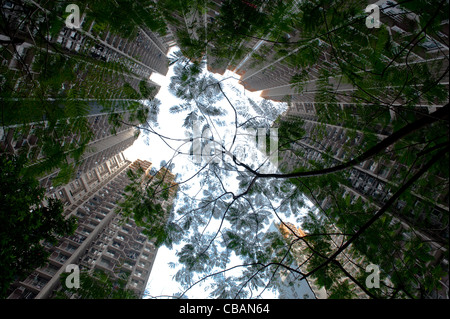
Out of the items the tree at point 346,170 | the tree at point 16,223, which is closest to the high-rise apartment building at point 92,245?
the tree at point 16,223

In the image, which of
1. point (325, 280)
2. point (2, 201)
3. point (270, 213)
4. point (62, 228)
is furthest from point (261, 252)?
point (62, 228)

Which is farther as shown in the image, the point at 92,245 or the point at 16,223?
the point at 92,245

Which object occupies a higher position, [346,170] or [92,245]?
[346,170]

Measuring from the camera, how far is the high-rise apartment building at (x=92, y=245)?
71.5 ft

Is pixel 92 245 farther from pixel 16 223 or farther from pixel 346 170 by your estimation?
pixel 346 170

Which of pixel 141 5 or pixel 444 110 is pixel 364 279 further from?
pixel 141 5

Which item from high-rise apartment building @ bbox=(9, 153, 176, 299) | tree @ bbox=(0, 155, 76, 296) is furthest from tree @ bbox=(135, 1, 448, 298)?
high-rise apartment building @ bbox=(9, 153, 176, 299)

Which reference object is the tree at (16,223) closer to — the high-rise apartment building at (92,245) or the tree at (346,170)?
the tree at (346,170)

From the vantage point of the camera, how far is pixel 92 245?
2739cm

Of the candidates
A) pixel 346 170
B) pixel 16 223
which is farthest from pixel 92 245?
pixel 346 170

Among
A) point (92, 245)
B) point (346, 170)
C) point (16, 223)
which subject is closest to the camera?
point (346, 170)

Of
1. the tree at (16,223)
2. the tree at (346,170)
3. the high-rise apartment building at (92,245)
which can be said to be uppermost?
the tree at (346,170)

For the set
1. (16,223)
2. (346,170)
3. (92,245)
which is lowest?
(92,245)

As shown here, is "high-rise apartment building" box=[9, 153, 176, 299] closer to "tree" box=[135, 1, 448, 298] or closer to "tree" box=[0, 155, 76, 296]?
"tree" box=[0, 155, 76, 296]
